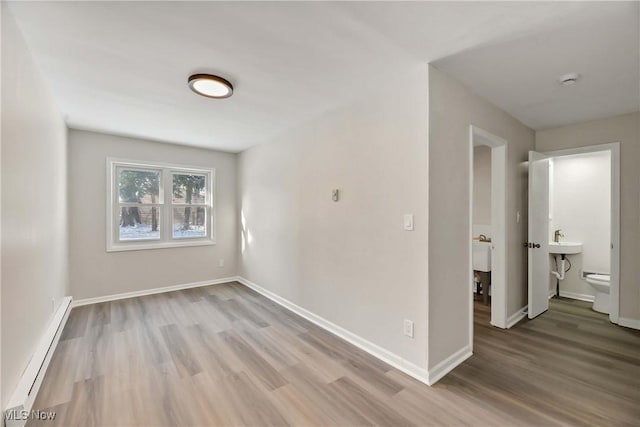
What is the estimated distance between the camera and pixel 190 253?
4781 millimetres

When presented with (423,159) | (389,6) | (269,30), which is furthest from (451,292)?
(269,30)

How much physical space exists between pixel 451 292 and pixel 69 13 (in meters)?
3.18

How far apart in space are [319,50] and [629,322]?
4.35 metres

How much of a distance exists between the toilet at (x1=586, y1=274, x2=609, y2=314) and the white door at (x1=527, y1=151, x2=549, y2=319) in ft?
1.95

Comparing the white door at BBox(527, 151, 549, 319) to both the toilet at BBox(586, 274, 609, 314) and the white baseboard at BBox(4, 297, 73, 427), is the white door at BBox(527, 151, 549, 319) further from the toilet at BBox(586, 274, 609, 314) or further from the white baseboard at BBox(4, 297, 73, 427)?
the white baseboard at BBox(4, 297, 73, 427)

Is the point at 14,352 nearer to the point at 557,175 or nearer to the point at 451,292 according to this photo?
the point at 451,292

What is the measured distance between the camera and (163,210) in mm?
4570

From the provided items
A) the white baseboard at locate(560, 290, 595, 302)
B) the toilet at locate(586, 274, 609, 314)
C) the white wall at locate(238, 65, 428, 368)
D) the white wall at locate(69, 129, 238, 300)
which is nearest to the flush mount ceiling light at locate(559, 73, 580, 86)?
the white wall at locate(238, 65, 428, 368)

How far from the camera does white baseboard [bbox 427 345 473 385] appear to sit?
2.10m

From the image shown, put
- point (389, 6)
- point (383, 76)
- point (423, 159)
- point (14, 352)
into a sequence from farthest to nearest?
point (383, 76) < point (423, 159) < point (14, 352) < point (389, 6)

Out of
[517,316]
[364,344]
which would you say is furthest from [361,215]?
[517,316]

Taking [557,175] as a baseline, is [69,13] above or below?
above

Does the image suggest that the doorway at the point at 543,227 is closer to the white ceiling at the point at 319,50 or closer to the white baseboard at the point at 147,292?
the white ceiling at the point at 319,50

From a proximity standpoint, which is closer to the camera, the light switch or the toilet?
the light switch
